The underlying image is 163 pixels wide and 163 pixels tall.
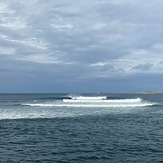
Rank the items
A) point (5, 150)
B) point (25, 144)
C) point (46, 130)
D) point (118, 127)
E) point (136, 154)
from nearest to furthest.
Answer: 1. point (136, 154)
2. point (5, 150)
3. point (25, 144)
4. point (46, 130)
5. point (118, 127)

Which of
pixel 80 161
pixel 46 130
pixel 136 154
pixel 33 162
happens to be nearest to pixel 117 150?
pixel 136 154

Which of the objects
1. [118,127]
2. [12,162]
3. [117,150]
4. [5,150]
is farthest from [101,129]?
[12,162]

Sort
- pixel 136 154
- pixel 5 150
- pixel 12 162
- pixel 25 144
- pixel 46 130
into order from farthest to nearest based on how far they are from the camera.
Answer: pixel 46 130, pixel 25 144, pixel 5 150, pixel 136 154, pixel 12 162

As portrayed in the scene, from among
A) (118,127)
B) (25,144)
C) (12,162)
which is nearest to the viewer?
(12,162)

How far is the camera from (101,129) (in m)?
47.1

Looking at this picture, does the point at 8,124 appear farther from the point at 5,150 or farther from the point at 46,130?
the point at 5,150

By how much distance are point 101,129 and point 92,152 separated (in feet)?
52.4

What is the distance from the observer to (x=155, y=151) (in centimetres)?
3169

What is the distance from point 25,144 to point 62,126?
15.3 meters

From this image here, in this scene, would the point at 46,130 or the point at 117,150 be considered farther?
the point at 46,130

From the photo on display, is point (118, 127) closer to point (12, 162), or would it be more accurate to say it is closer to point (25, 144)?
point (25, 144)

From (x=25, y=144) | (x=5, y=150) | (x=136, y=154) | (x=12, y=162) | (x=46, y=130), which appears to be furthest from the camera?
(x=46, y=130)

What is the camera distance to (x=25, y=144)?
3531 cm

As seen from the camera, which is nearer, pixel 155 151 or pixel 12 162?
pixel 12 162
